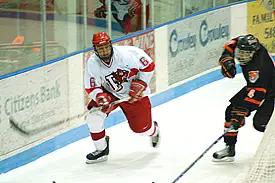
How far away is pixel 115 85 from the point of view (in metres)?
5.42

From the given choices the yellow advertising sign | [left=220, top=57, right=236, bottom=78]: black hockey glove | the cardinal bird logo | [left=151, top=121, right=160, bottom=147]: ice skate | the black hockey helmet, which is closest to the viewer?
the black hockey helmet

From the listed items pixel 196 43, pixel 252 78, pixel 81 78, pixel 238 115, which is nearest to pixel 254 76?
pixel 252 78

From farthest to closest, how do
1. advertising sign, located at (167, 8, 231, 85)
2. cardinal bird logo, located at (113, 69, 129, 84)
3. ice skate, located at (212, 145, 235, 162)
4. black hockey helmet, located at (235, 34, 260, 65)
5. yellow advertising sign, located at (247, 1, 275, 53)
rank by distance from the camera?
yellow advertising sign, located at (247, 1, 275, 53)
advertising sign, located at (167, 8, 231, 85)
cardinal bird logo, located at (113, 69, 129, 84)
ice skate, located at (212, 145, 235, 162)
black hockey helmet, located at (235, 34, 260, 65)

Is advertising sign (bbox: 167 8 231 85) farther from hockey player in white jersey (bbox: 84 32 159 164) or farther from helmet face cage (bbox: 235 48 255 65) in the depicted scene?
helmet face cage (bbox: 235 48 255 65)

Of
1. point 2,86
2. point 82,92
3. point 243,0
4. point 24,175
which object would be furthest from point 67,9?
point 243,0

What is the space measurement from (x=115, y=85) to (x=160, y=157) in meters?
0.64

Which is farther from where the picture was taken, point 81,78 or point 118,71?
point 81,78

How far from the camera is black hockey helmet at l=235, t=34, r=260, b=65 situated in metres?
4.89

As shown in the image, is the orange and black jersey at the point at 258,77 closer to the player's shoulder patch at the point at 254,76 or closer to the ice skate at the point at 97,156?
the player's shoulder patch at the point at 254,76

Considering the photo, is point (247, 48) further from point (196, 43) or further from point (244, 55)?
point (196, 43)

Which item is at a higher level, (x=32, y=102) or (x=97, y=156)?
(x=32, y=102)

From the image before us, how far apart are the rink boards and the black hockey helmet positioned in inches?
62.9

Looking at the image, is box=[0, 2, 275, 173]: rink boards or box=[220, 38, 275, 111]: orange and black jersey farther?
box=[0, 2, 275, 173]: rink boards

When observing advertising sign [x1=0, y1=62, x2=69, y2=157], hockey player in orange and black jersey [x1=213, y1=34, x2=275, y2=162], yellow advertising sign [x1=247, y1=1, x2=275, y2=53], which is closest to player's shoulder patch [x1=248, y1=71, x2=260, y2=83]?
hockey player in orange and black jersey [x1=213, y1=34, x2=275, y2=162]
